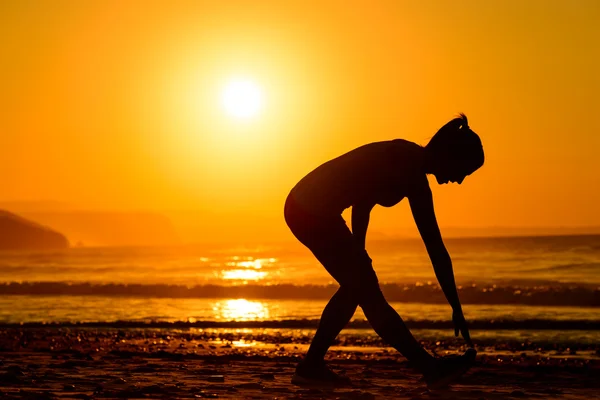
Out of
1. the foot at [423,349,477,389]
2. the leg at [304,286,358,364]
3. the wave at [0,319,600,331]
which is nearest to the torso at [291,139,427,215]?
the leg at [304,286,358,364]

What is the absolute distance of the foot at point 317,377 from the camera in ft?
21.1

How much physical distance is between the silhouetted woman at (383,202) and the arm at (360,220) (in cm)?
5

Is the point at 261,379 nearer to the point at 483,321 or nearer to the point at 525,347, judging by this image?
the point at 525,347

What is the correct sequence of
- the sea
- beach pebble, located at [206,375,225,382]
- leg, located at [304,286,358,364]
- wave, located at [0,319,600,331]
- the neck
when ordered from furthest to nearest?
the sea → wave, located at [0,319,600,331] → beach pebble, located at [206,375,225,382] → leg, located at [304,286,358,364] → the neck

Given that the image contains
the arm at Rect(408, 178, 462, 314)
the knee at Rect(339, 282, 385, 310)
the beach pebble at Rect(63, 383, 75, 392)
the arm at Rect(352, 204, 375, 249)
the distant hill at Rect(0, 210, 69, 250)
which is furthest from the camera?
the distant hill at Rect(0, 210, 69, 250)

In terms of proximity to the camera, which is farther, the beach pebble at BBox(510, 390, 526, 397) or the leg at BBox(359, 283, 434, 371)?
the beach pebble at BBox(510, 390, 526, 397)

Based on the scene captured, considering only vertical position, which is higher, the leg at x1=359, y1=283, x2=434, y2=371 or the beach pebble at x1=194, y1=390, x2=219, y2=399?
the leg at x1=359, y1=283, x2=434, y2=371

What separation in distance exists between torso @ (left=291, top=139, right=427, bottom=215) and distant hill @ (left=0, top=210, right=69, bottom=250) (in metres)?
141

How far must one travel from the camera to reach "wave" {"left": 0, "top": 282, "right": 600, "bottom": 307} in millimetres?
26141

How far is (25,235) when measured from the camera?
150 metres

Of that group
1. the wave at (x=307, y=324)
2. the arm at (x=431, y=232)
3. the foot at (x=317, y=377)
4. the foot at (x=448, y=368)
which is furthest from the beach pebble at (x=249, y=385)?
the wave at (x=307, y=324)

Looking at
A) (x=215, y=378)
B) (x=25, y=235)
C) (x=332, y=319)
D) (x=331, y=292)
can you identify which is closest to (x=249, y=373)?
(x=215, y=378)

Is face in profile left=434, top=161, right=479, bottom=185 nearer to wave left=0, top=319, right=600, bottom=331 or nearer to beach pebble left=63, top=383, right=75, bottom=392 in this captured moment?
beach pebble left=63, top=383, right=75, bottom=392

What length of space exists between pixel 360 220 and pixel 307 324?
12206mm
